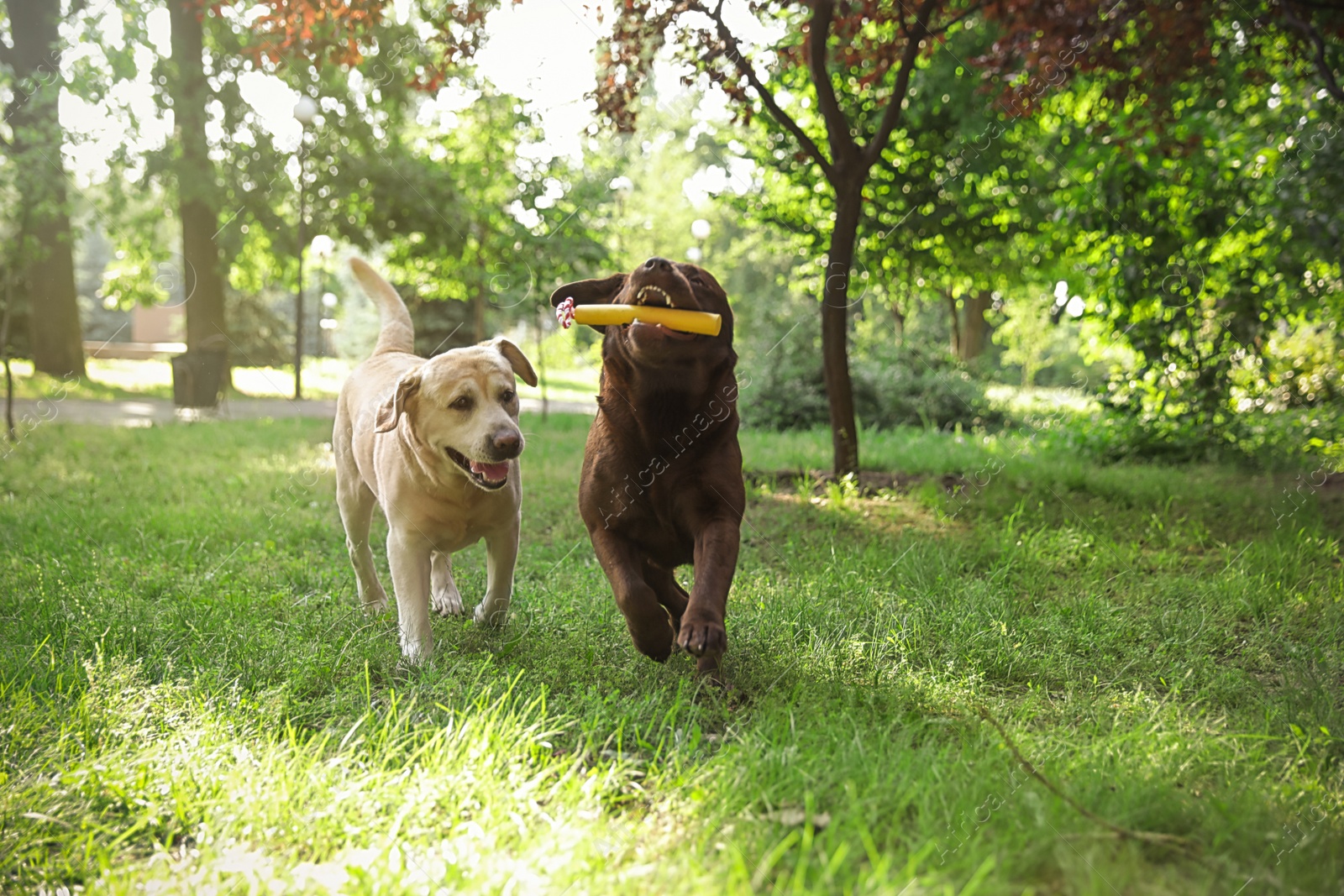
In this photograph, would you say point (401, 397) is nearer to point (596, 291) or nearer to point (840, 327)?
point (596, 291)

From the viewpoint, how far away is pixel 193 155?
43.9ft

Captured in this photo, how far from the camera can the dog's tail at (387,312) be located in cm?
454

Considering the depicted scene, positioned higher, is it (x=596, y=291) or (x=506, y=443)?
Result: (x=596, y=291)

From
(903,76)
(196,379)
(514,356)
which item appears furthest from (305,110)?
(514,356)

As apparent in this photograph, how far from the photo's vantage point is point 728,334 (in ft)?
10.4

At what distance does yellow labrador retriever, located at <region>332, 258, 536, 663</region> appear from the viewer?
127 inches

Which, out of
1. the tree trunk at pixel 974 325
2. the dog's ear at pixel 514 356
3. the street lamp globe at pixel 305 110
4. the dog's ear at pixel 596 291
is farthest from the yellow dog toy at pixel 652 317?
the tree trunk at pixel 974 325

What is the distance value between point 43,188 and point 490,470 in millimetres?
8185

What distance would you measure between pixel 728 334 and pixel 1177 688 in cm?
206

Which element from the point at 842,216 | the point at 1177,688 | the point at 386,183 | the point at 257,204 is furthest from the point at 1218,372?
the point at 257,204

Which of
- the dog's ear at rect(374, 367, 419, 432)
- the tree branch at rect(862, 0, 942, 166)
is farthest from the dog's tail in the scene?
the tree branch at rect(862, 0, 942, 166)

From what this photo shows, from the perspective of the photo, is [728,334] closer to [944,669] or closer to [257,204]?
[944,669]

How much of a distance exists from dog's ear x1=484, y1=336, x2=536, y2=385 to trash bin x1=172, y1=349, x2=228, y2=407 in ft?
38.4

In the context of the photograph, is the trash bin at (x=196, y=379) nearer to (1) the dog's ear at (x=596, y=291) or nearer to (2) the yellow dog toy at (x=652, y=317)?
(1) the dog's ear at (x=596, y=291)
